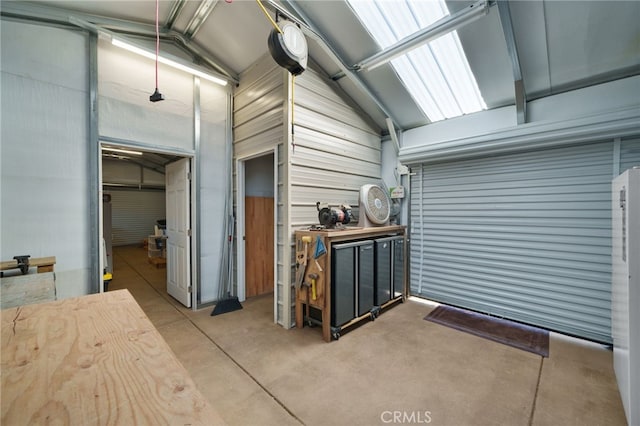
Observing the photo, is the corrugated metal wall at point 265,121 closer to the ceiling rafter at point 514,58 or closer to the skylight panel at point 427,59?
the skylight panel at point 427,59

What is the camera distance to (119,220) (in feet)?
32.1

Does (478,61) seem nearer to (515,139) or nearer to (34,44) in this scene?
(515,139)

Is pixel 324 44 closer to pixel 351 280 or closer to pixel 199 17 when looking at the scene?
pixel 199 17

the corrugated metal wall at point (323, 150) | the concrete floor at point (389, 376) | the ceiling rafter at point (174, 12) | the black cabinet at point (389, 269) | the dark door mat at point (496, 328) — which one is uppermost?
the ceiling rafter at point (174, 12)

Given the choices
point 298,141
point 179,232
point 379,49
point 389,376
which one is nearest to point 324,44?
Result: point 379,49

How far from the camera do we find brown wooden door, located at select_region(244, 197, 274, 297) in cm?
428

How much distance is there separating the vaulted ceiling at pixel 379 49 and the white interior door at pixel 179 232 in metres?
1.81

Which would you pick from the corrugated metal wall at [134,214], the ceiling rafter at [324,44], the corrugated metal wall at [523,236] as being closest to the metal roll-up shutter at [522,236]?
the corrugated metal wall at [523,236]

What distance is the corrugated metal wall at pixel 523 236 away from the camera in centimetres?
282

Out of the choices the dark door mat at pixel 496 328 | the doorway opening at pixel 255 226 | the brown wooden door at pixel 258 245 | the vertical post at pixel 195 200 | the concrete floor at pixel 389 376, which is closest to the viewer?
the concrete floor at pixel 389 376

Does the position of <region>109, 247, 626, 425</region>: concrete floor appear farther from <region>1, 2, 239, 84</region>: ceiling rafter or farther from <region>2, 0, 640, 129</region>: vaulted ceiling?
<region>1, 2, 239, 84</region>: ceiling rafter

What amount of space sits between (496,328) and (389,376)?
6.04 ft

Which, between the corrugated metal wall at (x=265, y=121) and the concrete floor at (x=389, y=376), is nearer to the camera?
the concrete floor at (x=389, y=376)

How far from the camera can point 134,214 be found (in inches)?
399
